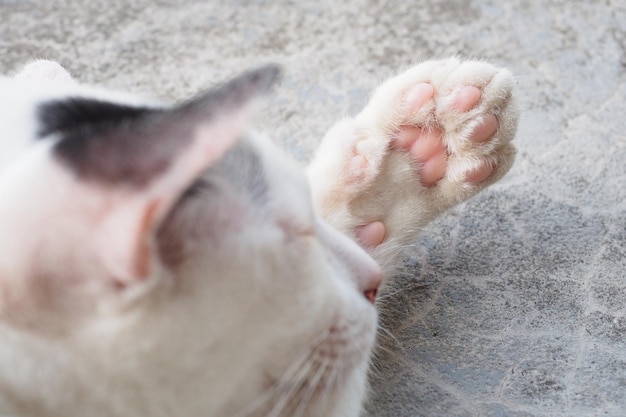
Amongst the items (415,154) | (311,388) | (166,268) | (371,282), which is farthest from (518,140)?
(166,268)

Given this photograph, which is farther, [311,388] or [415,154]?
[415,154]

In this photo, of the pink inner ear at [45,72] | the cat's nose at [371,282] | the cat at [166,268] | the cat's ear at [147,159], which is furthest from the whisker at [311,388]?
the pink inner ear at [45,72]

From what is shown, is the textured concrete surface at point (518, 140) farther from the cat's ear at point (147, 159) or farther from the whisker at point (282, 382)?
the cat's ear at point (147, 159)

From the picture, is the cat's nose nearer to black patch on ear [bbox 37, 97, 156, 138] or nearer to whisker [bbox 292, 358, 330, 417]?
whisker [bbox 292, 358, 330, 417]

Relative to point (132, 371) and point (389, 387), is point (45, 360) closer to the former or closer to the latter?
point (132, 371)

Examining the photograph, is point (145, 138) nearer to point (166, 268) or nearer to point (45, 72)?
point (166, 268)
